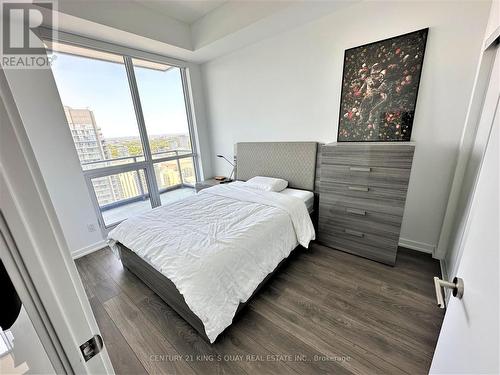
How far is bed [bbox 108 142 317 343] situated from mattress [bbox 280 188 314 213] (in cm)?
1

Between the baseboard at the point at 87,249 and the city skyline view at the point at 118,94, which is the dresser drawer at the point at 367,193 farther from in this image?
the baseboard at the point at 87,249

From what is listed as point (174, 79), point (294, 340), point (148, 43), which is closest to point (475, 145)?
point (294, 340)

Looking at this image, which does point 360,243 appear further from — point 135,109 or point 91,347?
point 135,109

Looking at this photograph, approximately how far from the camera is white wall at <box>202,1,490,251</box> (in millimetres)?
1788

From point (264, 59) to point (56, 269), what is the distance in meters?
3.19

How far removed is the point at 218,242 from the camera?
1.54m

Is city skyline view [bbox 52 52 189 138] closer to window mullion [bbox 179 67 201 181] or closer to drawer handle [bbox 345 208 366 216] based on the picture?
window mullion [bbox 179 67 201 181]

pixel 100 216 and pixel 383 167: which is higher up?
pixel 383 167

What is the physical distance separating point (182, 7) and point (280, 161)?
2.33m

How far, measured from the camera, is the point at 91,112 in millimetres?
2654

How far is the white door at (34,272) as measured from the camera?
14.2 inches

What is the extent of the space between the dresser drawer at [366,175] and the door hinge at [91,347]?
7.25 ft

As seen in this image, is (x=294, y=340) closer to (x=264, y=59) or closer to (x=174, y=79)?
(x=264, y=59)

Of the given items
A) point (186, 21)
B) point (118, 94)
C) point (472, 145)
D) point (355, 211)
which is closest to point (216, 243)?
point (355, 211)
